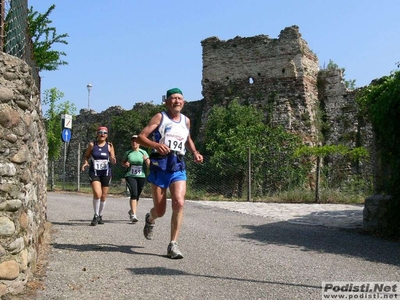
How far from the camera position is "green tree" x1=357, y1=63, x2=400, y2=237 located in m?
7.33

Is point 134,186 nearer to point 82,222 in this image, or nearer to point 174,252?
point 82,222

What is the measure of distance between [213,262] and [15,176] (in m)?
2.37

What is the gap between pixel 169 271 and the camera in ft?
16.5

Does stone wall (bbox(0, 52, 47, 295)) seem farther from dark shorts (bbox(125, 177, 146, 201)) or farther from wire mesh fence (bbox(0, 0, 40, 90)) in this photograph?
dark shorts (bbox(125, 177, 146, 201))

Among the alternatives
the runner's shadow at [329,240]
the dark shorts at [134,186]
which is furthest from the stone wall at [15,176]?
the dark shorts at [134,186]

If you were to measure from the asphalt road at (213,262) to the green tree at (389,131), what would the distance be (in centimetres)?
56

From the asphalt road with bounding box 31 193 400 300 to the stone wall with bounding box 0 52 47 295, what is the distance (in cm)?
30

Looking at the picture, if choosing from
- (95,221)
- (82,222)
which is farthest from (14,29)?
(82,222)

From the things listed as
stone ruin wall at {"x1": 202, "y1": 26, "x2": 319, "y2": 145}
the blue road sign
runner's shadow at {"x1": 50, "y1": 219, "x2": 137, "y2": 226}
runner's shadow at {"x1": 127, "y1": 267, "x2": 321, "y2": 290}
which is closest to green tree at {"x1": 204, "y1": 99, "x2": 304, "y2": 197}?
stone ruin wall at {"x1": 202, "y1": 26, "x2": 319, "y2": 145}

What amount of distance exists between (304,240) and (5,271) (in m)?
4.53

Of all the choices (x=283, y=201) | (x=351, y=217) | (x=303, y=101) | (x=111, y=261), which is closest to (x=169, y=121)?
(x=111, y=261)

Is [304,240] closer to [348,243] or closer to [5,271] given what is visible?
[348,243]

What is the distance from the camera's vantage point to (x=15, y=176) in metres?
4.17

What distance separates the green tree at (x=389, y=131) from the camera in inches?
289
